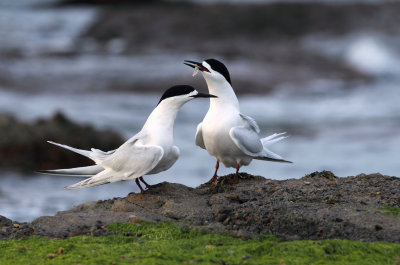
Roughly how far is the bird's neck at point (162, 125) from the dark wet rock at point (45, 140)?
5.90 meters

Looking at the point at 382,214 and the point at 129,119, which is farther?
the point at 129,119

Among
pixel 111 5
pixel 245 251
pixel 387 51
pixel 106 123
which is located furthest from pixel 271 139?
pixel 111 5

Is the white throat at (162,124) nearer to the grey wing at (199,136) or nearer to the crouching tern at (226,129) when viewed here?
the crouching tern at (226,129)

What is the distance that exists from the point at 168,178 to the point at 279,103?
7.76 m

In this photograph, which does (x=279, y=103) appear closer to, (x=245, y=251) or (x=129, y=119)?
(x=129, y=119)

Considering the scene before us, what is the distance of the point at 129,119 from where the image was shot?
55.9 feet

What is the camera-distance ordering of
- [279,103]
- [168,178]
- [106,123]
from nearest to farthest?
[168,178]
[106,123]
[279,103]

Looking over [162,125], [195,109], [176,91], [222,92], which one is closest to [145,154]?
[162,125]

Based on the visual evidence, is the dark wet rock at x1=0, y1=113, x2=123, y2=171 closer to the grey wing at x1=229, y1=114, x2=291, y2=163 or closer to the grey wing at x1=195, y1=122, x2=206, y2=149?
the grey wing at x1=195, y1=122, x2=206, y2=149

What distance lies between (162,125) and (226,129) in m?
0.67

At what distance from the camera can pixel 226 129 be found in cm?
640

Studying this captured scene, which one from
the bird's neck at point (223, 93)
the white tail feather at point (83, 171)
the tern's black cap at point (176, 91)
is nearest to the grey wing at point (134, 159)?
the white tail feather at point (83, 171)

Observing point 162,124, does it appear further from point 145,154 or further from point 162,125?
point 145,154

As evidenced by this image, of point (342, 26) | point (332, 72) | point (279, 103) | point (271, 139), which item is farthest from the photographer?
point (342, 26)
